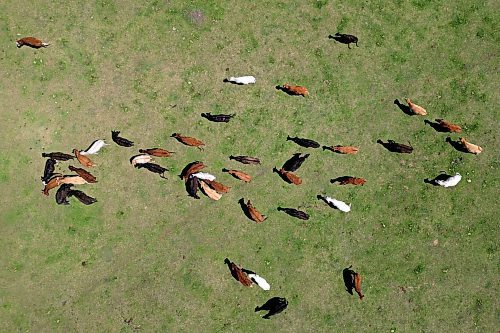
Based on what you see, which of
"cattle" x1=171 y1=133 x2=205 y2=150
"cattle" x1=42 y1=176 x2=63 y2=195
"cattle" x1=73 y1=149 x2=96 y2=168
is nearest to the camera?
"cattle" x1=42 y1=176 x2=63 y2=195

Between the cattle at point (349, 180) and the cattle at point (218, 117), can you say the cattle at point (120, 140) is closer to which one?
the cattle at point (218, 117)

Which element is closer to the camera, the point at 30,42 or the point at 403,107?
the point at 30,42

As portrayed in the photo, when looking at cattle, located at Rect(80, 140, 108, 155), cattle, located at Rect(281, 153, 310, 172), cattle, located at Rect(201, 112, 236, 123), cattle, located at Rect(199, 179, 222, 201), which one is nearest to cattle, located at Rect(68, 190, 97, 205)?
cattle, located at Rect(80, 140, 108, 155)

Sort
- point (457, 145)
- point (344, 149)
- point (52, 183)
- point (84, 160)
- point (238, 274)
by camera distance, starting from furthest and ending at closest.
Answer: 1. point (457, 145)
2. point (344, 149)
3. point (238, 274)
4. point (84, 160)
5. point (52, 183)

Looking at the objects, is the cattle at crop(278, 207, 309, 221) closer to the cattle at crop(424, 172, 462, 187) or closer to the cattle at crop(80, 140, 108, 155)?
the cattle at crop(424, 172, 462, 187)

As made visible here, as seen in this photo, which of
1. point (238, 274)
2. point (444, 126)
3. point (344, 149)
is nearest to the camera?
point (238, 274)

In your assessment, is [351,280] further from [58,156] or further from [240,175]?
[58,156]

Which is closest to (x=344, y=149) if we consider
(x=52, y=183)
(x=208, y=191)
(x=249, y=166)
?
(x=249, y=166)

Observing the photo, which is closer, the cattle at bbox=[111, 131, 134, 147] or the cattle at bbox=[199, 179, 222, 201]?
the cattle at bbox=[111, 131, 134, 147]
